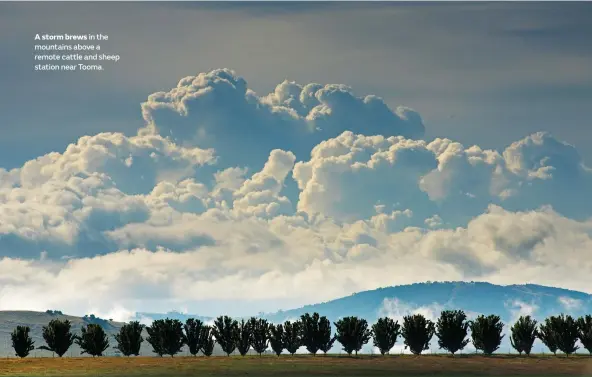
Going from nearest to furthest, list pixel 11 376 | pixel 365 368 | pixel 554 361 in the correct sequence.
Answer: pixel 11 376 < pixel 365 368 < pixel 554 361

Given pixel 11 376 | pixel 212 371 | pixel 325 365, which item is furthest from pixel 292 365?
pixel 11 376

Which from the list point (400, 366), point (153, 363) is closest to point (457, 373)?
point (400, 366)

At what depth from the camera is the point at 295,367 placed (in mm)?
178875

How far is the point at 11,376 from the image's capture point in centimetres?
15550

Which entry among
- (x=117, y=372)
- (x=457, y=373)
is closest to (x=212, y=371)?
(x=117, y=372)

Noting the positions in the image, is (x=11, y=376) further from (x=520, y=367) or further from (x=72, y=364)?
(x=520, y=367)

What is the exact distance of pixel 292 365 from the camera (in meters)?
184

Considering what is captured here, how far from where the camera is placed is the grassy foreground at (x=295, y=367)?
166m

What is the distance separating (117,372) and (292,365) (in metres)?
35.4

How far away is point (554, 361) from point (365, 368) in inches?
1644

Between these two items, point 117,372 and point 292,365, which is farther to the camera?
point 292,365

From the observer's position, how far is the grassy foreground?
543ft

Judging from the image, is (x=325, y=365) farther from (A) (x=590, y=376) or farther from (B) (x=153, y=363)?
(A) (x=590, y=376)

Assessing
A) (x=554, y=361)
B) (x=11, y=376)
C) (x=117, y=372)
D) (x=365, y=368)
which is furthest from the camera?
(x=554, y=361)
